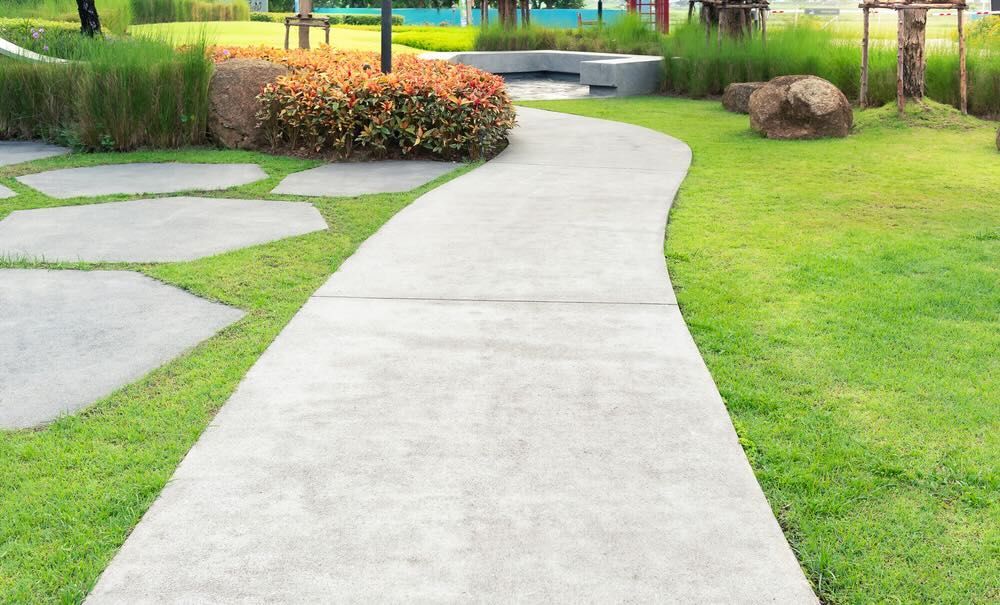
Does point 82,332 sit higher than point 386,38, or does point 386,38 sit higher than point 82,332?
point 386,38

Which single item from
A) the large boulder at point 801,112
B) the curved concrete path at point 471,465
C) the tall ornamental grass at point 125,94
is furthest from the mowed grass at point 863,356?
the tall ornamental grass at point 125,94

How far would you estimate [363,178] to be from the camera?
23.1ft

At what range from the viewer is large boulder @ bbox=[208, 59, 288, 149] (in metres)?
8.33

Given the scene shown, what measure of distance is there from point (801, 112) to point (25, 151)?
7233mm

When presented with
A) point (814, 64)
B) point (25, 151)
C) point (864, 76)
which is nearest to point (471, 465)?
point (25, 151)

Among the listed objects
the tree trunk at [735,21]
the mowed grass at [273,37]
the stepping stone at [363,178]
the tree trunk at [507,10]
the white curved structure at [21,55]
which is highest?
the tree trunk at [507,10]

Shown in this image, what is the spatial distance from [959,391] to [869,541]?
3.71ft

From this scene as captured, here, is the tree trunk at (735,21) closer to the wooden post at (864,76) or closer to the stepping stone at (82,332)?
the wooden post at (864,76)

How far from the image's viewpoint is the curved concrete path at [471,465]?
208 cm

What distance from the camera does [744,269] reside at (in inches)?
186

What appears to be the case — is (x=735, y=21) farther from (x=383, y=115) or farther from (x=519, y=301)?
(x=519, y=301)

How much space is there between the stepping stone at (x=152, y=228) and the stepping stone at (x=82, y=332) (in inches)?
15.9

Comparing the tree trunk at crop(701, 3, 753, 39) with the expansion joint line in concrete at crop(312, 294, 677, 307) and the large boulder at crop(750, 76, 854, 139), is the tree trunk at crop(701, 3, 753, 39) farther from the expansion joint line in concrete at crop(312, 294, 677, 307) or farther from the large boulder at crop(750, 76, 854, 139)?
the expansion joint line in concrete at crop(312, 294, 677, 307)

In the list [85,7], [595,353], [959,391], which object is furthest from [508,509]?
[85,7]
